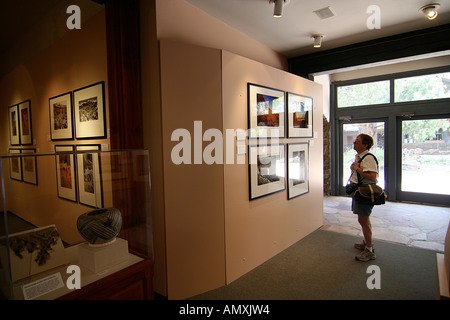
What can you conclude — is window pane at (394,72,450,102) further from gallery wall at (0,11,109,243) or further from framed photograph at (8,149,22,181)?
framed photograph at (8,149,22,181)

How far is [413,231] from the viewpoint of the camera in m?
4.57

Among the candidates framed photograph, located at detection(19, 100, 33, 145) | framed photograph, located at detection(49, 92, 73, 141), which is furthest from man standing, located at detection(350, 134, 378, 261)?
framed photograph, located at detection(19, 100, 33, 145)

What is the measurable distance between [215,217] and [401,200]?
5846 mm

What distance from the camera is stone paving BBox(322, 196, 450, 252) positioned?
13.9 feet

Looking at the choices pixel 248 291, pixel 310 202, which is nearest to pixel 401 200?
pixel 310 202

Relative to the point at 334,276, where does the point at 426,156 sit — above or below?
above

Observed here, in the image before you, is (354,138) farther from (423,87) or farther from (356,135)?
(423,87)

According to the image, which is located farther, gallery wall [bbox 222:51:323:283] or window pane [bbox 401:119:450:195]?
window pane [bbox 401:119:450:195]

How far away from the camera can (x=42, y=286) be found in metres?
1.36

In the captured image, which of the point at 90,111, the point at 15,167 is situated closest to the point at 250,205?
the point at 90,111

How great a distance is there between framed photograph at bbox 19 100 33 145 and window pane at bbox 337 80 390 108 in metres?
7.14

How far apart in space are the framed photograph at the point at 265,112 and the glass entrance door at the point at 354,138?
4253mm

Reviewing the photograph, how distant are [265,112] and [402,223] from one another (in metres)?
3.76

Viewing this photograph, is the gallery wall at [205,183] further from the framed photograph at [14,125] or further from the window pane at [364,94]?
the window pane at [364,94]
